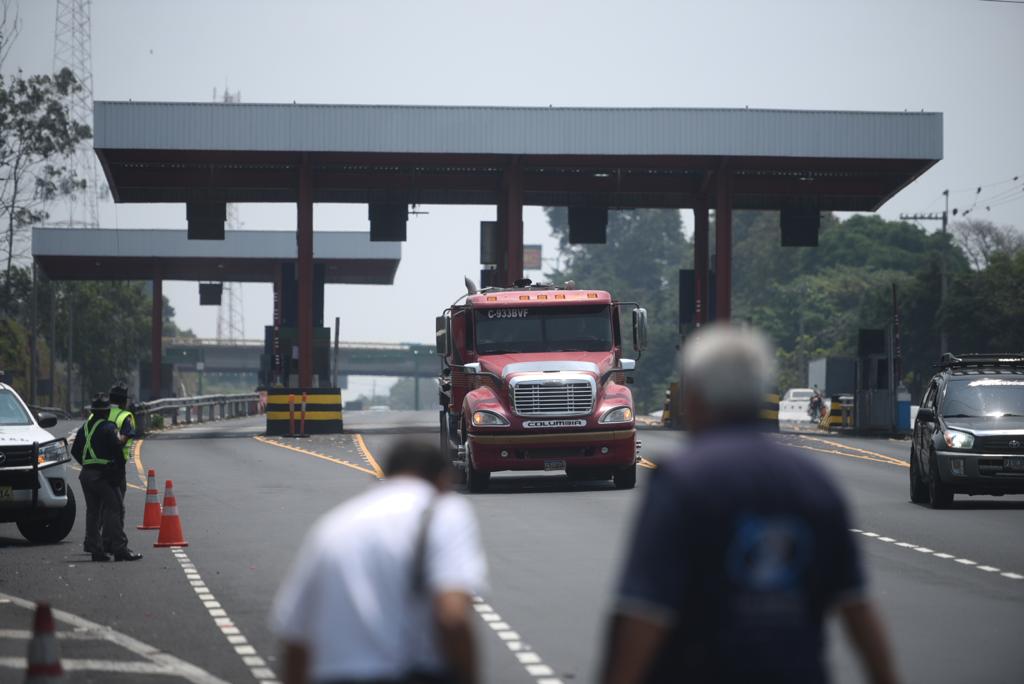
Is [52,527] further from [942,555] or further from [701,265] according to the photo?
[701,265]

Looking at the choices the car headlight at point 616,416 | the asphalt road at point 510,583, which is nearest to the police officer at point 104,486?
the asphalt road at point 510,583

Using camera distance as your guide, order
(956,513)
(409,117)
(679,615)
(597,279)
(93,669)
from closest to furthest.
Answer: (679,615)
(93,669)
(956,513)
(409,117)
(597,279)

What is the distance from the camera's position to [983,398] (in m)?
24.4

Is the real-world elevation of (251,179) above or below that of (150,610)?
above

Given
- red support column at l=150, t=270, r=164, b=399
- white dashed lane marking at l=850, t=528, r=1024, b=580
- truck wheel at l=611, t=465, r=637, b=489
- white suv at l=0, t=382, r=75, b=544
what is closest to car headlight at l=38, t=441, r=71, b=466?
white suv at l=0, t=382, r=75, b=544

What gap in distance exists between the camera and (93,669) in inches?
451

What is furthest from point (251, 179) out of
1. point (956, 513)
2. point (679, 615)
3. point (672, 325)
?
point (672, 325)

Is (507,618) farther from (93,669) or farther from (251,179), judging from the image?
(251,179)

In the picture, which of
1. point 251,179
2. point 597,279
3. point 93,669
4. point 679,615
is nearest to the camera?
point 679,615

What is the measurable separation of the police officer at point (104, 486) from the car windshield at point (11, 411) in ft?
9.12

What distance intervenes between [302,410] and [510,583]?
32.2 m

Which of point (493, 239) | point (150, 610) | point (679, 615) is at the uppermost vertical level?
point (493, 239)

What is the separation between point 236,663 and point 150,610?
10.3 feet

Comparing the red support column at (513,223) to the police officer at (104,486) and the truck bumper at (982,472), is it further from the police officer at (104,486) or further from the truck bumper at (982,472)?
the police officer at (104,486)
